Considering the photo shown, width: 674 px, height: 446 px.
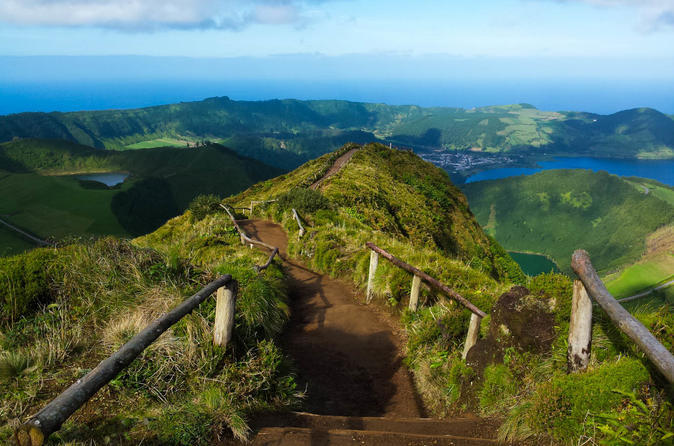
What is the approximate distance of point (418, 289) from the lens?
28.1ft

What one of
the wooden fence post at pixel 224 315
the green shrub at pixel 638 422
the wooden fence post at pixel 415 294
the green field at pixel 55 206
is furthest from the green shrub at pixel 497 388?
the green field at pixel 55 206

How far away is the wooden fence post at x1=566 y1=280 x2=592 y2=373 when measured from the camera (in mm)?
4402

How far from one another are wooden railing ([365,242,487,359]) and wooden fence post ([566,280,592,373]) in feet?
5.42

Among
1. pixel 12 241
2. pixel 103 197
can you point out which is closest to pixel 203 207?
pixel 12 241

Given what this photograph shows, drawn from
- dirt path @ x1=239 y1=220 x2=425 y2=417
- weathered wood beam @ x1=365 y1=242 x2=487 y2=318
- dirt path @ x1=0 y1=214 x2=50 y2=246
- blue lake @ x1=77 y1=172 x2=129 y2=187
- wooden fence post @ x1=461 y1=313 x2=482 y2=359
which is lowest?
dirt path @ x1=0 y1=214 x2=50 y2=246

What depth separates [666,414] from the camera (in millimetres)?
3434

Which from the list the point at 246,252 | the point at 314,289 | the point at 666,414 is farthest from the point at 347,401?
the point at 246,252

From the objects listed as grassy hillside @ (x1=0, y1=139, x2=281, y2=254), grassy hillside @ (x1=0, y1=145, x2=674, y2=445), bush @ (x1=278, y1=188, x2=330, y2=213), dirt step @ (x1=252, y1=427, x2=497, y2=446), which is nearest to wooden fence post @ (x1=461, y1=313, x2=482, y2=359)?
grassy hillside @ (x1=0, y1=145, x2=674, y2=445)

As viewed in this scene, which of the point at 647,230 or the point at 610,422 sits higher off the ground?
the point at 610,422

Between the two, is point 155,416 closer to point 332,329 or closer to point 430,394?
point 430,394

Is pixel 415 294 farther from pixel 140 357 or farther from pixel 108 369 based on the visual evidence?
pixel 108 369

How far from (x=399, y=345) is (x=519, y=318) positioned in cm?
348

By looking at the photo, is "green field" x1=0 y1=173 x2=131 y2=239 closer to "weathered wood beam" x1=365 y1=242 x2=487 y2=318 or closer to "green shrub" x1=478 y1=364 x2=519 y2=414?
"weathered wood beam" x1=365 y1=242 x2=487 y2=318

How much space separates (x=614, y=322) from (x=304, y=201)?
56.6ft
